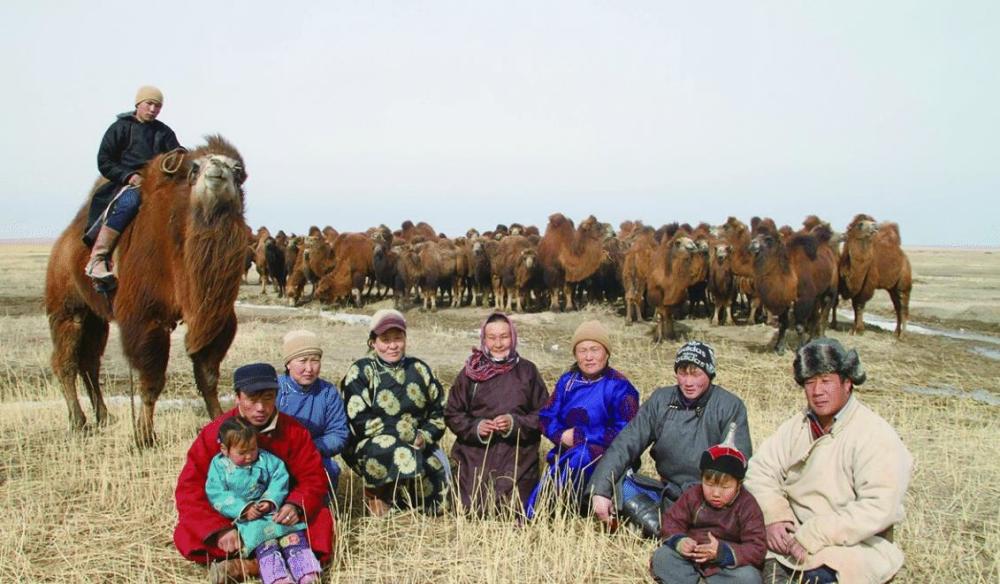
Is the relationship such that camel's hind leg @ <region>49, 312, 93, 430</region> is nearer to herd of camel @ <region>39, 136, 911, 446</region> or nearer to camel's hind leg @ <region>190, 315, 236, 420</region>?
herd of camel @ <region>39, 136, 911, 446</region>

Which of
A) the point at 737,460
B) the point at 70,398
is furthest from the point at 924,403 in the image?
the point at 70,398

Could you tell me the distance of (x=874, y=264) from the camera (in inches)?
655

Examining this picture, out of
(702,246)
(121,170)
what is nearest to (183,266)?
(121,170)

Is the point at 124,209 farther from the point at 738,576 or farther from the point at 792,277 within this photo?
the point at 792,277

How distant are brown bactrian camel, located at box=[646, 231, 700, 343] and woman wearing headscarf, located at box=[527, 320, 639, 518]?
34.5ft

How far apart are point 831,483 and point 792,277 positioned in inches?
441

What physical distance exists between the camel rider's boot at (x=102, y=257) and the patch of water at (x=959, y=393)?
33.0 ft

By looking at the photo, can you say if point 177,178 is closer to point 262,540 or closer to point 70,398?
point 70,398

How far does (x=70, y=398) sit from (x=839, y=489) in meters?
6.45

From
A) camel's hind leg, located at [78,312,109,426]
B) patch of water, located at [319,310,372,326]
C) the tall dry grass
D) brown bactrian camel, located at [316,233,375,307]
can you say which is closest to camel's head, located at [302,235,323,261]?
brown bactrian camel, located at [316,233,375,307]

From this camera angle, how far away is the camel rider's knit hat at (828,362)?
158 inches

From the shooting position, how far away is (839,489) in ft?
13.3

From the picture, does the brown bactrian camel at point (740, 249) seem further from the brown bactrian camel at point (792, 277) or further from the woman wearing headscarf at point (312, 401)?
the woman wearing headscarf at point (312, 401)

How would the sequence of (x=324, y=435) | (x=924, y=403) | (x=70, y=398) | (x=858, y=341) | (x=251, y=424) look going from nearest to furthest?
(x=251, y=424) → (x=324, y=435) → (x=70, y=398) → (x=924, y=403) → (x=858, y=341)
